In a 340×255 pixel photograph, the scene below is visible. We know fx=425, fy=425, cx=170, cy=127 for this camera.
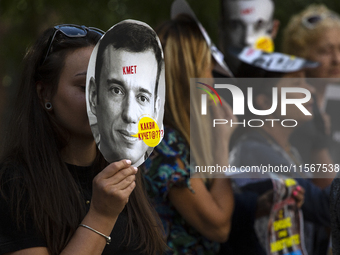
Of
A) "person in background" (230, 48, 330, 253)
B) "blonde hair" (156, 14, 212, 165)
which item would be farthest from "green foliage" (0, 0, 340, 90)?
"blonde hair" (156, 14, 212, 165)

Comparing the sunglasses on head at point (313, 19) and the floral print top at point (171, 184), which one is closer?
the floral print top at point (171, 184)

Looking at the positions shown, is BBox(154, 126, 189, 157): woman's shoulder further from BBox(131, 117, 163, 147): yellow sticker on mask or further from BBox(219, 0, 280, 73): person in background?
BBox(219, 0, 280, 73): person in background

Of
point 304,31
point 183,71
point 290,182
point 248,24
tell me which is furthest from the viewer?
point 304,31

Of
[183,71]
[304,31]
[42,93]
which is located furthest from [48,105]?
[304,31]

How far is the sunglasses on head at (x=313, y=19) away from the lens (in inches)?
133

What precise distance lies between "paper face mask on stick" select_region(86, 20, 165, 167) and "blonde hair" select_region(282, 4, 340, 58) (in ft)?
7.91

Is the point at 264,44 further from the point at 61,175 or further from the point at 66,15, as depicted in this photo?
the point at 61,175

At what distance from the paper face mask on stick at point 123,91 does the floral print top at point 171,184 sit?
0.66m

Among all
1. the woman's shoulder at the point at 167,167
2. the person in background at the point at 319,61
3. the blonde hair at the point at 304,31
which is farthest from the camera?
the blonde hair at the point at 304,31

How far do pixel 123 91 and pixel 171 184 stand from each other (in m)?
0.82

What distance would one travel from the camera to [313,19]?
3428mm

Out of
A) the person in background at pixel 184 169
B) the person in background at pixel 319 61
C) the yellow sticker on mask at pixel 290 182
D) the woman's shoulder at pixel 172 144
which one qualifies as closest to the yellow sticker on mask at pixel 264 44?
the person in background at pixel 319 61

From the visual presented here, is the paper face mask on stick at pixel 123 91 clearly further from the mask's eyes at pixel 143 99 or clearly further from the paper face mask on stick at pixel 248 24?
the paper face mask on stick at pixel 248 24

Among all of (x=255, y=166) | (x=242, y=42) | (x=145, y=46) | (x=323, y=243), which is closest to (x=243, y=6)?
(x=242, y=42)
